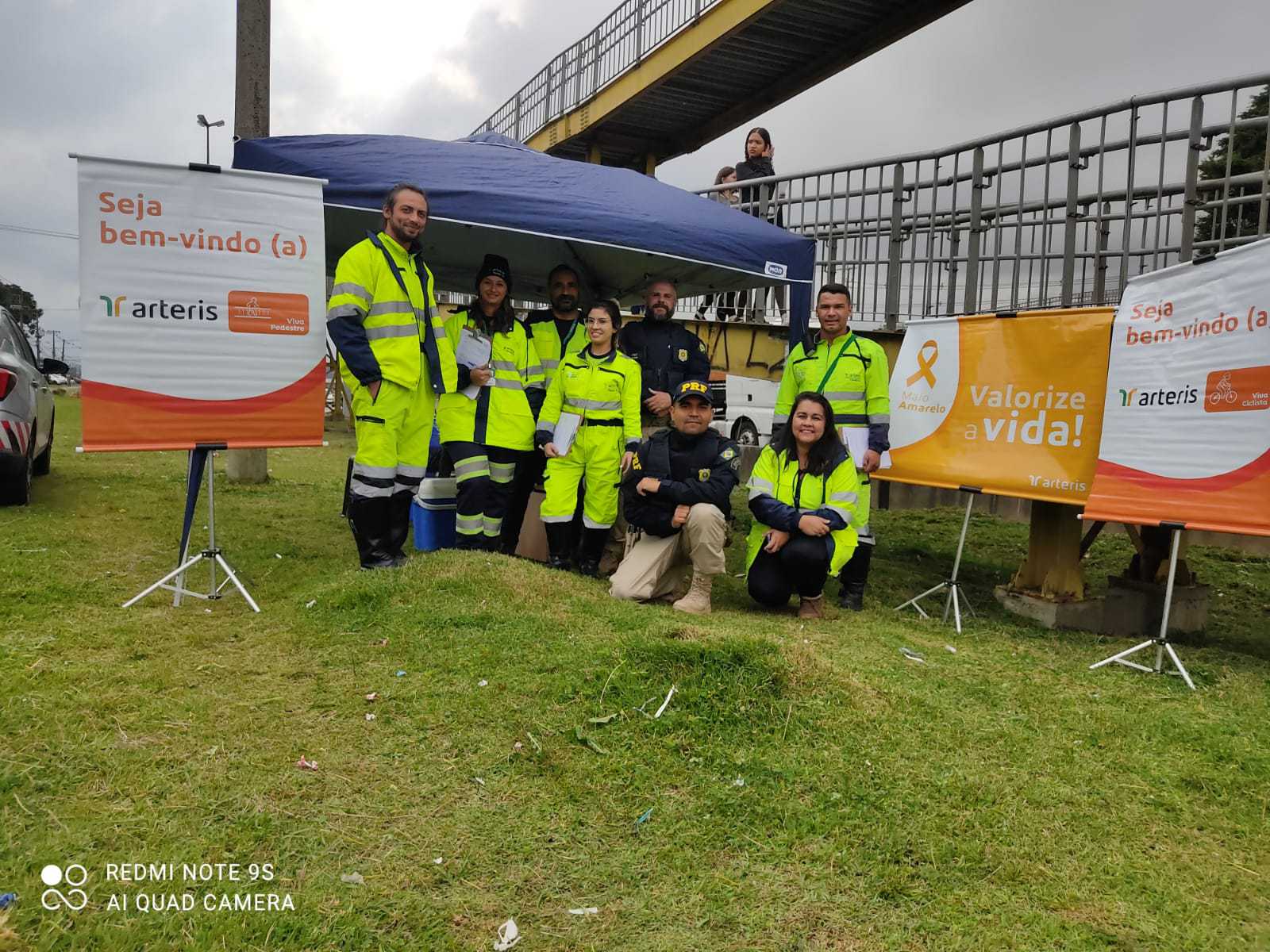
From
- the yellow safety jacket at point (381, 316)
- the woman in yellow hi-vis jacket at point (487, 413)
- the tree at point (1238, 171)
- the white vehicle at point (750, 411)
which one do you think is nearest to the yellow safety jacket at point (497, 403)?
the woman in yellow hi-vis jacket at point (487, 413)

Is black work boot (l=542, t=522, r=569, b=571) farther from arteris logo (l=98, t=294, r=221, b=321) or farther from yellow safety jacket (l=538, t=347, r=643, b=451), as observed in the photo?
arteris logo (l=98, t=294, r=221, b=321)

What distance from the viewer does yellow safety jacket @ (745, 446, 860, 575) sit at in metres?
5.30

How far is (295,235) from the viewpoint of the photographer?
5020 millimetres

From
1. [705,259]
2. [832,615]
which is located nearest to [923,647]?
[832,615]

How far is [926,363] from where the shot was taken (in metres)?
6.33

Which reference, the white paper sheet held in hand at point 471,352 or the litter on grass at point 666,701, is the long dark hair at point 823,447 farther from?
the litter on grass at point 666,701

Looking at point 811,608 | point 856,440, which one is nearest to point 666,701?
point 811,608

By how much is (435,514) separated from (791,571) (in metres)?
2.51

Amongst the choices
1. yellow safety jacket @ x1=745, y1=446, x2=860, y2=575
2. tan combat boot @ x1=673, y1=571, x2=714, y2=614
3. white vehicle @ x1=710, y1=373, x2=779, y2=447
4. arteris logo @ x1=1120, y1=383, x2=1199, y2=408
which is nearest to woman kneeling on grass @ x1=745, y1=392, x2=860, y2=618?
yellow safety jacket @ x1=745, y1=446, x2=860, y2=575

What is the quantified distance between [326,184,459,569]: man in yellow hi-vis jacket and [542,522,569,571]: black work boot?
1.02 m

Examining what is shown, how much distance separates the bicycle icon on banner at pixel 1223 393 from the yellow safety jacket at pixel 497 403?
157 inches

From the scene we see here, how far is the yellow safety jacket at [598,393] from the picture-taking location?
5883mm

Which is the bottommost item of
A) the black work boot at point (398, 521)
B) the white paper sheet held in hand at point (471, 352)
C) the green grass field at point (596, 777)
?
the green grass field at point (596, 777)

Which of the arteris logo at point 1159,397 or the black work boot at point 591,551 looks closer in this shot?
the arteris logo at point 1159,397
